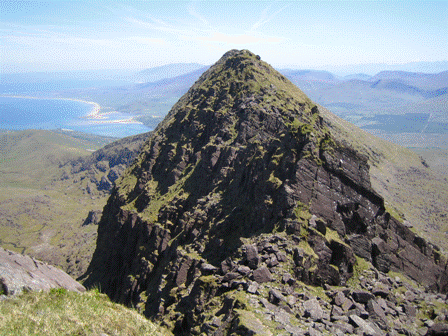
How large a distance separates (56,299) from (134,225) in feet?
142

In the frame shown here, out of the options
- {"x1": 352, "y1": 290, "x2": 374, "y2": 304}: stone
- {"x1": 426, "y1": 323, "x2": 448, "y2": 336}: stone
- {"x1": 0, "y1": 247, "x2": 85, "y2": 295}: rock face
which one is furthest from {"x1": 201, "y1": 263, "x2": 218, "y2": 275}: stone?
{"x1": 426, "y1": 323, "x2": 448, "y2": 336}: stone

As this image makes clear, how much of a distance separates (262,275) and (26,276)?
16503 mm

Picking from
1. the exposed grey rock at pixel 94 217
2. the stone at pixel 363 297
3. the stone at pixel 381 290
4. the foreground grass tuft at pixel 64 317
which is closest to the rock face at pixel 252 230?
the stone at pixel 363 297

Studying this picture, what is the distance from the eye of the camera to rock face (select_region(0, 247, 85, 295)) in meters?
17.3

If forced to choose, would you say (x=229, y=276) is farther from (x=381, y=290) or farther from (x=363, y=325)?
(x=381, y=290)

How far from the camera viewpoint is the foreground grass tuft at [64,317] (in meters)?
14.2

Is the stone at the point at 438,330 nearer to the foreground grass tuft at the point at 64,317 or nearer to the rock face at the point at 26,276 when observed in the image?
the foreground grass tuft at the point at 64,317

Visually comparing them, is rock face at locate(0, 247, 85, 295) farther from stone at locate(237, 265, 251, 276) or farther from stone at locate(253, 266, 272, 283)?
stone at locate(253, 266, 272, 283)

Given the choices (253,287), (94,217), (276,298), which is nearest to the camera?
(276,298)

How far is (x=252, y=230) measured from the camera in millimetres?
35125

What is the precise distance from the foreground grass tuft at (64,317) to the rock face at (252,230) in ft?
22.0

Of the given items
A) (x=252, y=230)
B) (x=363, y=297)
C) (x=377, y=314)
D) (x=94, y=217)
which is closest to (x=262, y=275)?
(x=363, y=297)

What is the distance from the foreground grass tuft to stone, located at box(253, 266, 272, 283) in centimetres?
940

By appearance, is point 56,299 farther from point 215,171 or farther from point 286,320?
point 215,171
